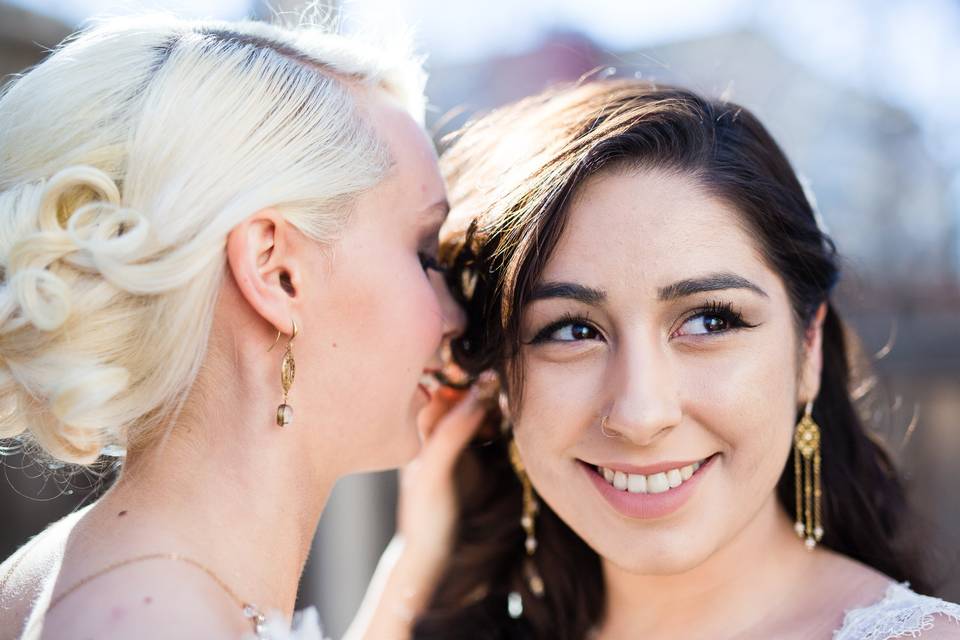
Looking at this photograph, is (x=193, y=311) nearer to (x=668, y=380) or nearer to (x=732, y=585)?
(x=668, y=380)

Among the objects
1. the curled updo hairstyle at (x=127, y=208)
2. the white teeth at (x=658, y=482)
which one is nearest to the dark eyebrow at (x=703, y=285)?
the white teeth at (x=658, y=482)

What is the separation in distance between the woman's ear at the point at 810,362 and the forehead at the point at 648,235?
257 millimetres

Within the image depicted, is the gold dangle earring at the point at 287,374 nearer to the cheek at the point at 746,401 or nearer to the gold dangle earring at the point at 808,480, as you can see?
the cheek at the point at 746,401

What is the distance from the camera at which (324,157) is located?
175 cm

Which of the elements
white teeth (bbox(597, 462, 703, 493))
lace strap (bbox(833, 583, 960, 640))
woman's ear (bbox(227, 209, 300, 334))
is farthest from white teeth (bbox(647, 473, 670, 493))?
woman's ear (bbox(227, 209, 300, 334))

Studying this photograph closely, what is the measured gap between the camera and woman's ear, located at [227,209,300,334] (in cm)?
163

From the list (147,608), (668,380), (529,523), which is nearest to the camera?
(147,608)

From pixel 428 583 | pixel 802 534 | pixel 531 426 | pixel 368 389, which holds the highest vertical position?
pixel 368 389

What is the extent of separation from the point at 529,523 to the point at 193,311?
50.2 inches

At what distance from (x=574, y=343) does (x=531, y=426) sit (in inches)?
8.0

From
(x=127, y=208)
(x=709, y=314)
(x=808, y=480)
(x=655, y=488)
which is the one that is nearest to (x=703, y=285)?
(x=709, y=314)

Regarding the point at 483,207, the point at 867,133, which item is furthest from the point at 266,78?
the point at 867,133

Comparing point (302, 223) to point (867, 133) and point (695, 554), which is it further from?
point (867, 133)

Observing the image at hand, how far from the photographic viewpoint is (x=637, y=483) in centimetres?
188
